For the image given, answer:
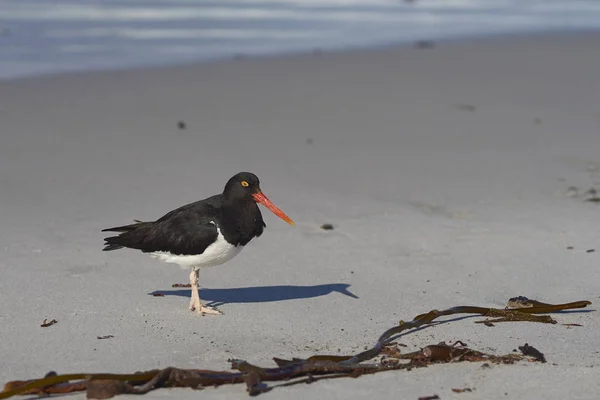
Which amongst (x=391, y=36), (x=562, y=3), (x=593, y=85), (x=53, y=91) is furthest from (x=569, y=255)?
(x=562, y=3)

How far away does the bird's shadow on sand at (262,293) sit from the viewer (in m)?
5.29

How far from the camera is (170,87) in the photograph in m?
10.6

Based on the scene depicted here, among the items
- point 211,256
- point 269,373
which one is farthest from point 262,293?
point 269,373

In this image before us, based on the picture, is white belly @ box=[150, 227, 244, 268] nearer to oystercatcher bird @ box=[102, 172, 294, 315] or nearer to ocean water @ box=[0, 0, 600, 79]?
oystercatcher bird @ box=[102, 172, 294, 315]

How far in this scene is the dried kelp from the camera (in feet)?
11.9

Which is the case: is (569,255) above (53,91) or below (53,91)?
below

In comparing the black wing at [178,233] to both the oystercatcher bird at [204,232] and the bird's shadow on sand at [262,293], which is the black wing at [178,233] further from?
the bird's shadow on sand at [262,293]

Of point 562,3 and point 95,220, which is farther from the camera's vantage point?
point 562,3

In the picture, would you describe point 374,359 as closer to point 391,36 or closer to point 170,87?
point 170,87

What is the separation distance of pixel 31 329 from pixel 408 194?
3.53 m

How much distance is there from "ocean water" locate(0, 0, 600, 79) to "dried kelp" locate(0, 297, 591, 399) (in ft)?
25.8

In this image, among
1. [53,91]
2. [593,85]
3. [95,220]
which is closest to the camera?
[95,220]

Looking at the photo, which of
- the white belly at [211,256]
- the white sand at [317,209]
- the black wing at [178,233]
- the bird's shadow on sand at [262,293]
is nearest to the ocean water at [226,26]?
the white sand at [317,209]

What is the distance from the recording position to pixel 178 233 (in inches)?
202
